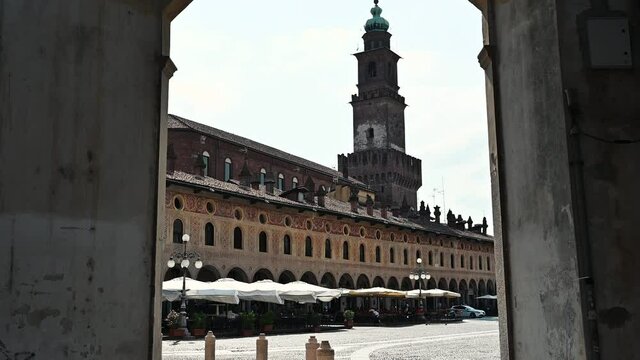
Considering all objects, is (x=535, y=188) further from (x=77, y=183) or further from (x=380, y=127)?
(x=380, y=127)

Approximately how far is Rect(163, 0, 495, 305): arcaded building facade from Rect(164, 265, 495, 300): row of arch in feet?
0.26

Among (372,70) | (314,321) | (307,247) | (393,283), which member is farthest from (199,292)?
(372,70)

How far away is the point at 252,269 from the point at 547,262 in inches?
1346

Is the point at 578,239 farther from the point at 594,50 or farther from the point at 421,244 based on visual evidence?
the point at 421,244

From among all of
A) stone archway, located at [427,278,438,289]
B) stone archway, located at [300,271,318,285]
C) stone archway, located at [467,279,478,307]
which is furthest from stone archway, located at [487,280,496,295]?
stone archway, located at [300,271,318,285]

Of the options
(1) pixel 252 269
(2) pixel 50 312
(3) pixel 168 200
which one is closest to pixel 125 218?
(2) pixel 50 312

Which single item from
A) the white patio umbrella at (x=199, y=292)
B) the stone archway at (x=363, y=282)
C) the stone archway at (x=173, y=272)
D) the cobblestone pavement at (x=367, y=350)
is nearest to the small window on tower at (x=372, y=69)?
the stone archway at (x=363, y=282)

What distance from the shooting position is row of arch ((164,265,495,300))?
3753cm

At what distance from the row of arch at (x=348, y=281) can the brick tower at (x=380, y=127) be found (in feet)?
68.4

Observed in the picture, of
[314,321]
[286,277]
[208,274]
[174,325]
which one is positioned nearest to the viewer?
[174,325]

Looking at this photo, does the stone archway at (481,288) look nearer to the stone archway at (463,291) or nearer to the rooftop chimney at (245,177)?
the stone archway at (463,291)

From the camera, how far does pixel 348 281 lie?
48.6 metres

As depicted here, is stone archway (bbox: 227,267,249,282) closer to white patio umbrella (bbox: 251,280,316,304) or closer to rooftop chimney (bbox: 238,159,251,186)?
rooftop chimney (bbox: 238,159,251,186)

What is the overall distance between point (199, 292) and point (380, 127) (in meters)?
60.6
